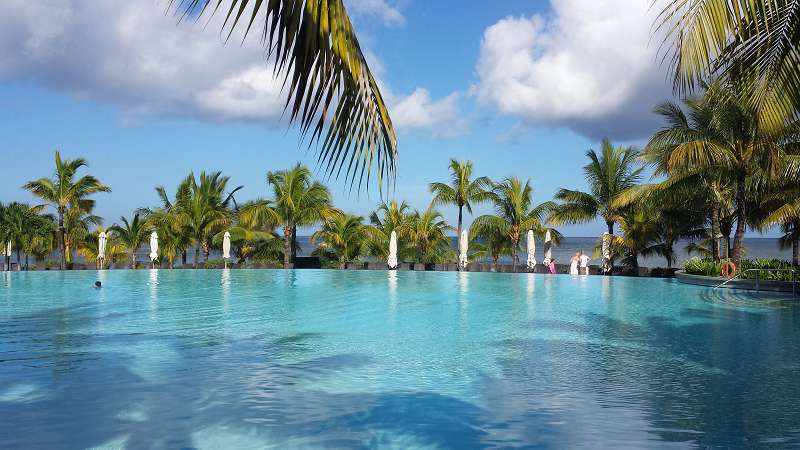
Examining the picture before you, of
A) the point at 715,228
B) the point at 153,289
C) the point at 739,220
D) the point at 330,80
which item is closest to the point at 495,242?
the point at 715,228

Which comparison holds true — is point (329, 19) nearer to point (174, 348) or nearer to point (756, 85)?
point (756, 85)

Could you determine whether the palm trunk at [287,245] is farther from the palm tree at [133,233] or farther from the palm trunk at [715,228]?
the palm trunk at [715,228]

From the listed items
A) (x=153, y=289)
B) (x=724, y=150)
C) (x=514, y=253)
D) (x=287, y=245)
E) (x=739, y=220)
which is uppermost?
(x=724, y=150)

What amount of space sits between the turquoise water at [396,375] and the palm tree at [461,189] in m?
15.1

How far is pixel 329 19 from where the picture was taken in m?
2.19

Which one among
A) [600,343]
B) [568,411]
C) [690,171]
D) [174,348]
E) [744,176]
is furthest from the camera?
[690,171]

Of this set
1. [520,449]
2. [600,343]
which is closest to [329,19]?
[520,449]

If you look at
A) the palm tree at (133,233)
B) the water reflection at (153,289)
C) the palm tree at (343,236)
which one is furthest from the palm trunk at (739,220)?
the palm tree at (133,233)

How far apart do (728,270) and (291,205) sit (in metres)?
18.6

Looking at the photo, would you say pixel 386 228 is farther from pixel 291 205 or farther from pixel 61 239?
pixel 61 239

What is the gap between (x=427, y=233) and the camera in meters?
31.9

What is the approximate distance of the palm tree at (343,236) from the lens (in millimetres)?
31219

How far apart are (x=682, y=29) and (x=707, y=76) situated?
51 centimetres

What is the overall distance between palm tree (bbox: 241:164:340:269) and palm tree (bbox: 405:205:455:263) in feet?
14.8
